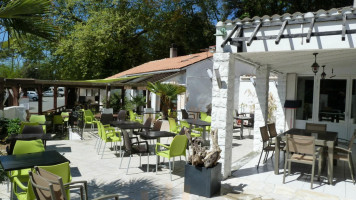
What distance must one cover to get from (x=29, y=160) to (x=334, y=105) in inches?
456

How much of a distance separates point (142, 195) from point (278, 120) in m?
9.13

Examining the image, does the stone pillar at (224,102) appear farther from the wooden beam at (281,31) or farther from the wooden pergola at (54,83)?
the wooden pergola at (54,83)

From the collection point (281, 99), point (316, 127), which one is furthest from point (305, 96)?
point (316, 127)

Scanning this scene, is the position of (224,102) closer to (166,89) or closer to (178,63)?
(166,89)

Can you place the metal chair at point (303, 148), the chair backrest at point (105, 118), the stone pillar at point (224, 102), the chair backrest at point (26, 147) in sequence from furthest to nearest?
the chair backrest at point (105, 118) → the stone pillar at point (224, 102) → the metal chair at point (303, 148) → the chair backrest at point (26, 147)

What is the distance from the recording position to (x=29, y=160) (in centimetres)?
470

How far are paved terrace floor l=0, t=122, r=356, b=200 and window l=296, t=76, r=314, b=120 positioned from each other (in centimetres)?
486

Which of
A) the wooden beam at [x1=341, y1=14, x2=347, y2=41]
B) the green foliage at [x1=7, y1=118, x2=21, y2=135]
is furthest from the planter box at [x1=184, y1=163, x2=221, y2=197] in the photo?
the green foliage at [x1=7, y1=118, x2=21, y2=135]

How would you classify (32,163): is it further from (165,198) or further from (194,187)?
(194,187)

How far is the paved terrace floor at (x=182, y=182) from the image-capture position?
5602 mm

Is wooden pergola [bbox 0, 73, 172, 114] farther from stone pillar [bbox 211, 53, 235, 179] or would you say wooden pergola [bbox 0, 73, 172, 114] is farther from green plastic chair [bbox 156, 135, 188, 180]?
stone pillar [bbox 211, 53, 235, 179]

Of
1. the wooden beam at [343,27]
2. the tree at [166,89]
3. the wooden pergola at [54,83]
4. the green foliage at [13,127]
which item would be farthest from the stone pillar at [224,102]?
the tree at [166,89]

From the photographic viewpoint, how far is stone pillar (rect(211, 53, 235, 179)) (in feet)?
20.9

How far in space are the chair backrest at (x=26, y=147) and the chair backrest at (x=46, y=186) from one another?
7.28ft
